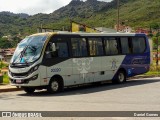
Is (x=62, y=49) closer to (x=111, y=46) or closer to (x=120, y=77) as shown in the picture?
(x=111, y=46)

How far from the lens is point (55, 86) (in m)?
18.4

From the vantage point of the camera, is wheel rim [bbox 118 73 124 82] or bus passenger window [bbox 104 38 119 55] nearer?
bus passenger window [bbox 104 38 119 55]

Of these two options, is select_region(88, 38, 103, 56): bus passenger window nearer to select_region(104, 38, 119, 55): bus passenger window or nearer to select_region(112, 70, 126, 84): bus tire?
select_region(104, 38, 119, 55): bus passenger window

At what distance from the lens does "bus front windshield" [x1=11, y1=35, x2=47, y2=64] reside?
58.1ft

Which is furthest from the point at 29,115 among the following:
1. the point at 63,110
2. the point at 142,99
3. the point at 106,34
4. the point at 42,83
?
the point at 106,34

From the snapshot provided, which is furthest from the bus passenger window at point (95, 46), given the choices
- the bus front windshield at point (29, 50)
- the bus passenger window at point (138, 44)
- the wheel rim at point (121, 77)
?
the bus front windshield at point (29, 50)

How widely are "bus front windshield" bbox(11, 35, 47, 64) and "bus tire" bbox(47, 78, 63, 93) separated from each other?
4.86 feet

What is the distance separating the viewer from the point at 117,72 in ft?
75.8

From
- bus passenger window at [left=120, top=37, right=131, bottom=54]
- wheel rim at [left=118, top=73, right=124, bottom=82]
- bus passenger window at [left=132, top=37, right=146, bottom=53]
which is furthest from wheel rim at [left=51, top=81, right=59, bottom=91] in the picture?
bus passenger window at [left=132, top=37, right=146, bottom=53]

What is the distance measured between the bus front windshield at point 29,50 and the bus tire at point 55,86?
1.48 metres

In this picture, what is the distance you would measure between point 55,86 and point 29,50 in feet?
6.71

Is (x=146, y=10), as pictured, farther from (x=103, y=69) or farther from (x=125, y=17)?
(x=103, y=69)

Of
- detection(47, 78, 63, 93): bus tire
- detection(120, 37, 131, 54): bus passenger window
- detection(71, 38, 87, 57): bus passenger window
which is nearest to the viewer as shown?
detection(47, 78, 63, 93): bus tire

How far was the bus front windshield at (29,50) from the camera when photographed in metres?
17.7
